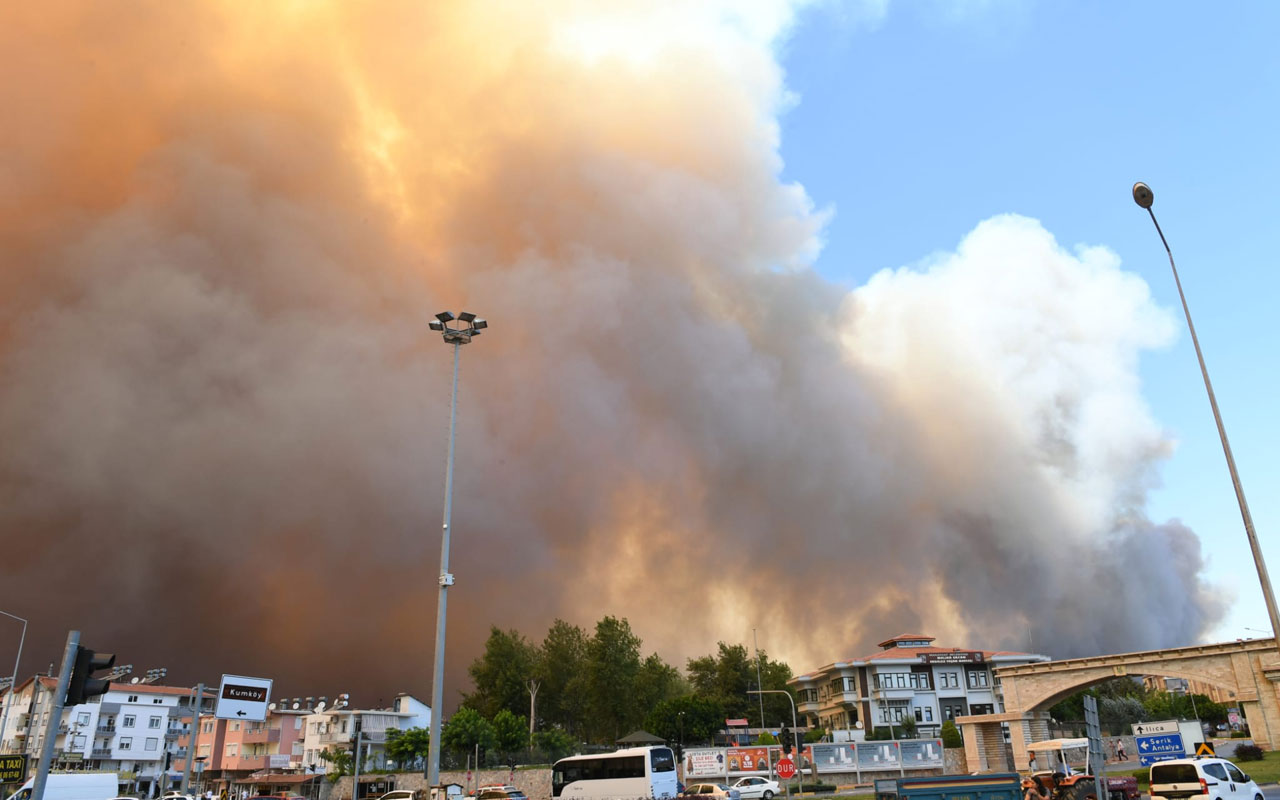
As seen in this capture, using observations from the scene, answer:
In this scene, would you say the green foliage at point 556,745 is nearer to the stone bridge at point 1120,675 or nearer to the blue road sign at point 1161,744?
the stone bridge at point 1120,675

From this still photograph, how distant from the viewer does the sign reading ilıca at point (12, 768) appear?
21.4 m

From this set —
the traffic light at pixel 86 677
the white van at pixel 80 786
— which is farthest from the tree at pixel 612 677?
the traffic light at pixel 86 677

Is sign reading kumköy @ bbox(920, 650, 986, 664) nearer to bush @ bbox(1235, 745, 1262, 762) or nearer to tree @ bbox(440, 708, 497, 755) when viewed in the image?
bush @ bbox(1235, 745, 1262, 762)

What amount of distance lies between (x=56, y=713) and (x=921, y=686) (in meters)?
102

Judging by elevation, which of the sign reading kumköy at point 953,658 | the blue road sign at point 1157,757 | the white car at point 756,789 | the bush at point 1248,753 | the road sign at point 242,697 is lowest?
the white car at point 756,789

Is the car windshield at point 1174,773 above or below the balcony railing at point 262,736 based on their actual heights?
below

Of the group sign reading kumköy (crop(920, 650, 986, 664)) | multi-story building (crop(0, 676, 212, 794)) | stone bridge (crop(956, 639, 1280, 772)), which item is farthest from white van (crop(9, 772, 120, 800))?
sign reading kumköy (crop(920, 650, 986, 664))

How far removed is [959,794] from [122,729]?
10448 cm

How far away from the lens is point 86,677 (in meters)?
10.6

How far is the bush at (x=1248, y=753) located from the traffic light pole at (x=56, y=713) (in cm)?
6158

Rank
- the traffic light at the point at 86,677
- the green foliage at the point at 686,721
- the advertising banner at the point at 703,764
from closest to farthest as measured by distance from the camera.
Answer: the traffic light at the point at 86,677 < the advertising banner at the point at 703,764 < the green foliage at the point at 686,721

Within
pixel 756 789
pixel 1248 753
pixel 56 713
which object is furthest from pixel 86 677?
pixel 1248 753

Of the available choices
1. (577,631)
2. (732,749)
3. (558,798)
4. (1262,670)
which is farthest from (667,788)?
(577,631)

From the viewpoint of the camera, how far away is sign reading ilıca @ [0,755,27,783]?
842 inches
